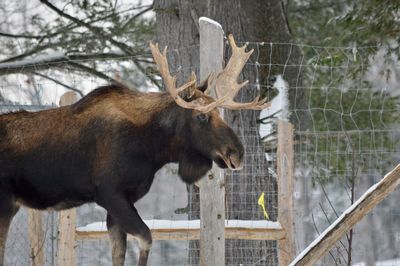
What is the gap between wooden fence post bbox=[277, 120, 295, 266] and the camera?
27.5ft

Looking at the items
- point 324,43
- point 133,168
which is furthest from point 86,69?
point 133,168

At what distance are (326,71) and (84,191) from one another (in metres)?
8.10

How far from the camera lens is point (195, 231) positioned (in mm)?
8156

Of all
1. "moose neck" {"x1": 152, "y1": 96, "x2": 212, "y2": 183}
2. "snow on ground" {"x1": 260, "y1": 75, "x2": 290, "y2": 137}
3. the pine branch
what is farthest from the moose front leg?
the pine branch

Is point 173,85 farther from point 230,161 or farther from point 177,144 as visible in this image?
point 230,161

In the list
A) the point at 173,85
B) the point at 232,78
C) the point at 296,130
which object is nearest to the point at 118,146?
the point at 173,85

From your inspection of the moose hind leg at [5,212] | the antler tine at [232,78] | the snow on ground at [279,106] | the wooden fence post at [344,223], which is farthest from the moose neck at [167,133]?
the snow on ground at [279,106]

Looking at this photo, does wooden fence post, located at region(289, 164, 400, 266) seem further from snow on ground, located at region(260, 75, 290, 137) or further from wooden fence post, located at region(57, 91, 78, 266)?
snow on ground, located at region(260, 75, 290, 137)

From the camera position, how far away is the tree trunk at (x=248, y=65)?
9.31 m

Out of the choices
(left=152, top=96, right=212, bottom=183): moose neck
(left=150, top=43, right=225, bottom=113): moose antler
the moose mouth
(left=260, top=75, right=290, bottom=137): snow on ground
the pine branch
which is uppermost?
the pine branch

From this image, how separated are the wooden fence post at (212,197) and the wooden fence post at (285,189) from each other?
1.32m

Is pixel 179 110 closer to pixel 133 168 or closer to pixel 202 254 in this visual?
pixel 133 168

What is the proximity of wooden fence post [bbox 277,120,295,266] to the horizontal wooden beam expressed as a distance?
8cm

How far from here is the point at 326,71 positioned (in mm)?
14695
